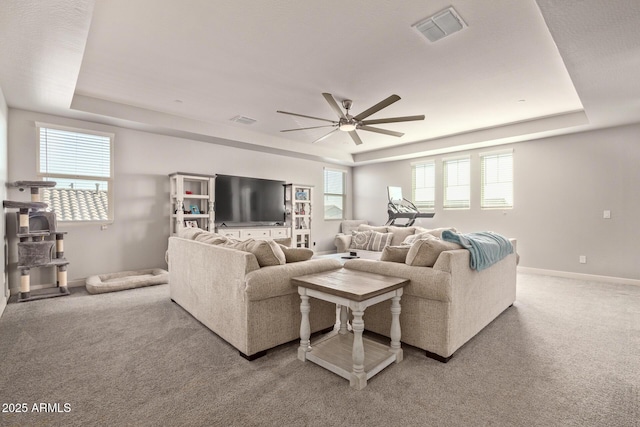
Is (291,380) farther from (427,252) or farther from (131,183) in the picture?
(131,183)

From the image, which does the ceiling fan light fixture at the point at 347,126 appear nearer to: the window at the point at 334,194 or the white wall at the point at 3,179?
the white wall at the point at 3,179

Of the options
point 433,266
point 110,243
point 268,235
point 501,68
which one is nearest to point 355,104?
point 501,68

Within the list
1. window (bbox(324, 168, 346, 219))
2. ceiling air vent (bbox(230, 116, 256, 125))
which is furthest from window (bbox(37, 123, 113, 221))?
window (bbox(324, 168, 346, 219))

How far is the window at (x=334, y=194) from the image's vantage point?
8370 millimetres

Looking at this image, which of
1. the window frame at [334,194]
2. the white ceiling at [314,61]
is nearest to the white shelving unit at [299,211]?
the window frame at [334,194]

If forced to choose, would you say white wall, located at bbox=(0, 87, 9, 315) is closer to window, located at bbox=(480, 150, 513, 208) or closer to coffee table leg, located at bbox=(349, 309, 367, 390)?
coffee table leg, located at bbox=(349, 309, 367, 390)

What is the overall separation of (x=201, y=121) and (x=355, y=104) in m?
2.75

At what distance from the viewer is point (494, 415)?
166 centimetres

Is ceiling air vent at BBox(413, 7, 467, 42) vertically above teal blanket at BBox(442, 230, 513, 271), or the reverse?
ceiling air vent at BBox(413, 7, 467, 42)

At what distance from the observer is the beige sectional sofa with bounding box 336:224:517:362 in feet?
7.36

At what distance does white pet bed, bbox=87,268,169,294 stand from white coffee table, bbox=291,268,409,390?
3161 mm

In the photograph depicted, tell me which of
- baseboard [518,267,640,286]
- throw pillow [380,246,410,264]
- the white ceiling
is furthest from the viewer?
baseboard [518,267,640,286]

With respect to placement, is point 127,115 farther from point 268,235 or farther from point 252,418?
point 252,418

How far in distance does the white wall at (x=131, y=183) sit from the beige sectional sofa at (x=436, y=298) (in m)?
4.07
